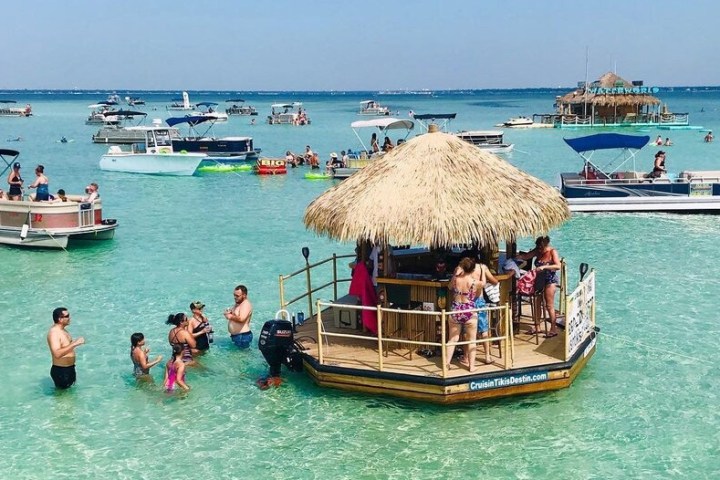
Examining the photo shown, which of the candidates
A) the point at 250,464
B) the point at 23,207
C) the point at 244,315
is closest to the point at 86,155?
the point at 23,207

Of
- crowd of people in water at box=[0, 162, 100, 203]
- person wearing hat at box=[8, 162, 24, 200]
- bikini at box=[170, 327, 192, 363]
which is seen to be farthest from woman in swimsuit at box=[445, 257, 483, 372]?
person wearing hat at box=[8, 162, 24, 200]

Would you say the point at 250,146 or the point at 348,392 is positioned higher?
the point at 250,146

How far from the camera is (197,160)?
4134cm

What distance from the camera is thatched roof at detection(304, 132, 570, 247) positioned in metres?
10.8

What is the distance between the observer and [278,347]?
11602 mm

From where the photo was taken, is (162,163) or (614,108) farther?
→ (614,108)

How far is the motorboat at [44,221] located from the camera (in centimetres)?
2170

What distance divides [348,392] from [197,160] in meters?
32.1

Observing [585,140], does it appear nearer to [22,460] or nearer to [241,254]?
[241,254]

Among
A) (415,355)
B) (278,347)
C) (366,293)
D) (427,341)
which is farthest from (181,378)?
(427,341)

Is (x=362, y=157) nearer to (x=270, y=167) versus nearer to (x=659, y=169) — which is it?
(x=270, y=167)

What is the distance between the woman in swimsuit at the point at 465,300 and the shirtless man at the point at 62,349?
5.49 m

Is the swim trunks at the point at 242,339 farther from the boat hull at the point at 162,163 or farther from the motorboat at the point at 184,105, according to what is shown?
the motorboat at the point at 184,105

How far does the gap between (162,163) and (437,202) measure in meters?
33.4
